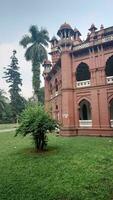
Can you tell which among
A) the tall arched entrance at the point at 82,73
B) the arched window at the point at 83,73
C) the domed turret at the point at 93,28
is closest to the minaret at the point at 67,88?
the tall arched entrance at the point at 82,73

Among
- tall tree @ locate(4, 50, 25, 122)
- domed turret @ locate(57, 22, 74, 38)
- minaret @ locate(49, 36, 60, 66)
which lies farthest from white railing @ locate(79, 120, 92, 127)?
tall tree @ locate(4, 50, 25, 122)

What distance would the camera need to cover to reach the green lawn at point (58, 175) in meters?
7.25

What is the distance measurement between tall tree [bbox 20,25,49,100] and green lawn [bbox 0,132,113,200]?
1945 centimetres

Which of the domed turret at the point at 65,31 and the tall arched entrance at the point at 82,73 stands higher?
the domed turret at the point at 65,31

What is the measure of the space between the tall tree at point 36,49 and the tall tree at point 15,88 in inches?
879

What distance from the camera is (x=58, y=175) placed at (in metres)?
9.16

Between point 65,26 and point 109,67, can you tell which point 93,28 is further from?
point 109,67

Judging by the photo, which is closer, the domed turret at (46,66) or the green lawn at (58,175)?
the green lawn at (58,175)

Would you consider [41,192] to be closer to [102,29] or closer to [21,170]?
[21,170]

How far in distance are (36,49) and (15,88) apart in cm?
2627

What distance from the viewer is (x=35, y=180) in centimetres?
866

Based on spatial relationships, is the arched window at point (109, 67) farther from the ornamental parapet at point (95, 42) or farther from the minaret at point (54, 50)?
the minaret at point (54, 50)

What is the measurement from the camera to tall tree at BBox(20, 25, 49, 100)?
32.1 meters

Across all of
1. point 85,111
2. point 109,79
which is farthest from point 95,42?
point 85,111
